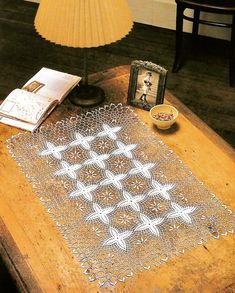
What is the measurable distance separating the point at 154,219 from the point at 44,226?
0.35 metres

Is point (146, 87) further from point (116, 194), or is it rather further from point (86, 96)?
point (116, 194)

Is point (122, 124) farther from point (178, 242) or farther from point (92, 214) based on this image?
point (178, 242)

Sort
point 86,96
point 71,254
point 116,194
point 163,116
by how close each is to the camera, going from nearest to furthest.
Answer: point 71,254 < point 116,194 < point 163,116 < point 86,96

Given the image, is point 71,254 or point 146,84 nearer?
point 71,254

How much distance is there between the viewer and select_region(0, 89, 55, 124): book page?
1.72m

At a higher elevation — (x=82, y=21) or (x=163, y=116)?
(x=82, y=21)

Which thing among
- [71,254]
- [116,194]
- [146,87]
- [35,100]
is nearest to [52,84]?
[35,100]

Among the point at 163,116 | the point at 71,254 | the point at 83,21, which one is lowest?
the point at 71,254

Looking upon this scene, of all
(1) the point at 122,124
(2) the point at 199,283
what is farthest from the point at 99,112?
(2) the point at 199,283

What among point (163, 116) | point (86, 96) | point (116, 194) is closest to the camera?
point (116, 194)

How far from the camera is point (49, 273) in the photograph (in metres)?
1.20

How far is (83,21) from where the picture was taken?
4.95ft

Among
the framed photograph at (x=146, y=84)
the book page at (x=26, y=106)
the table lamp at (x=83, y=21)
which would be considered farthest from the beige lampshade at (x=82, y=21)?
the book page at (x=26, y=106)

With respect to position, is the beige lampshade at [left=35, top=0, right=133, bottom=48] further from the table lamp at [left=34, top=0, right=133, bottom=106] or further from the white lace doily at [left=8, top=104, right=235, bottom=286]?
the white lace doily at [left=8, top=104, right=235, bottom=286]
